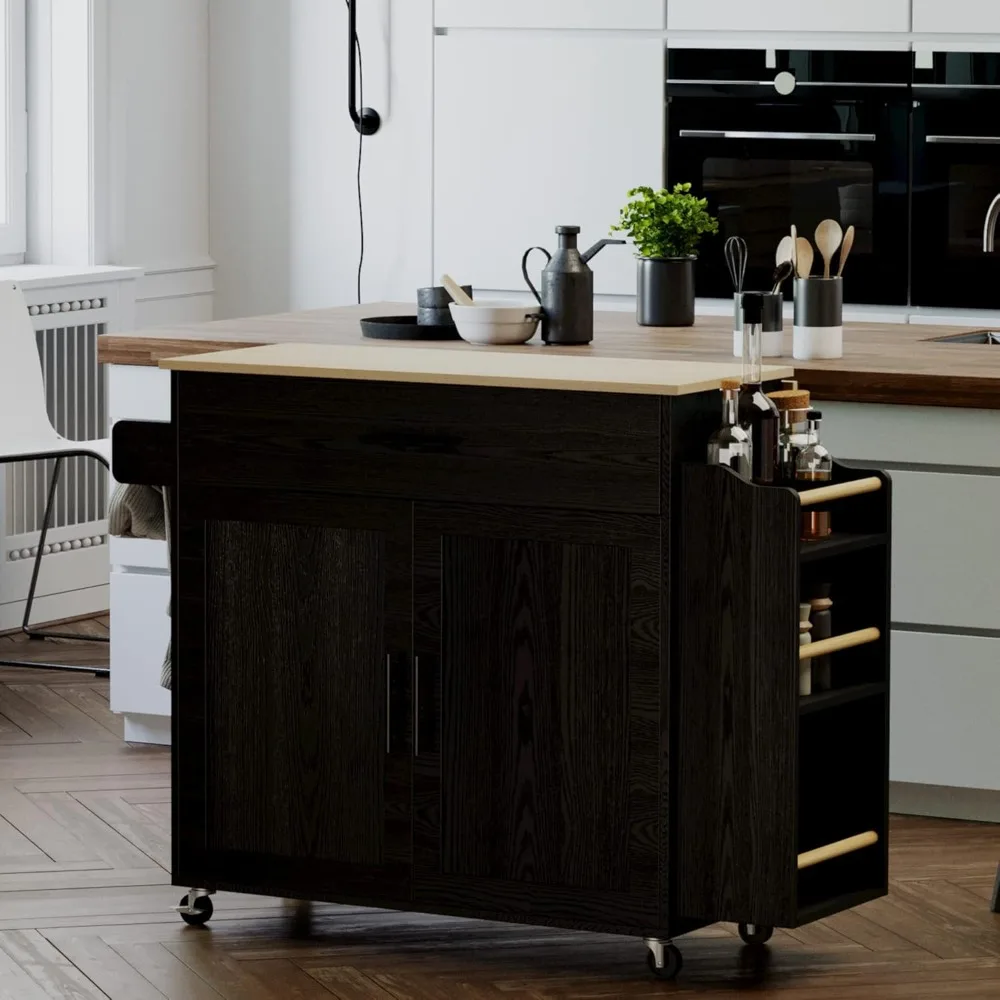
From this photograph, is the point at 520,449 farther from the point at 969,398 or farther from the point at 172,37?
the point at 172,37

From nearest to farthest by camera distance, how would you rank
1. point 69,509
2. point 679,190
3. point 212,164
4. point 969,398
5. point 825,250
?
point 969,398 → point 825,250 → point 679,190 → point 69,509 → point 212,164

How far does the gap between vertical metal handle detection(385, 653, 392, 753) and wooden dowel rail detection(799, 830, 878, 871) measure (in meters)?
0.63

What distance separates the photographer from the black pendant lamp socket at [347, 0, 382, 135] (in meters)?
6.21

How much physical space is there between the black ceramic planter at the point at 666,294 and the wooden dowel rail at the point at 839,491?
1.54 m

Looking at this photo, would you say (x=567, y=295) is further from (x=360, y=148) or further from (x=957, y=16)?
(x=360, y=148)

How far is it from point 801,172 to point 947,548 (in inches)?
85.9

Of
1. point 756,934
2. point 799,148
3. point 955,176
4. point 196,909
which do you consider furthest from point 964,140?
point 196,909

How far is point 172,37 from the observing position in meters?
6.38

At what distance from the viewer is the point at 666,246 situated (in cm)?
459

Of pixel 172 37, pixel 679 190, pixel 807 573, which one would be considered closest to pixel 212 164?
pixel 172 37

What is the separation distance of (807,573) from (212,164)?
3.77 metres

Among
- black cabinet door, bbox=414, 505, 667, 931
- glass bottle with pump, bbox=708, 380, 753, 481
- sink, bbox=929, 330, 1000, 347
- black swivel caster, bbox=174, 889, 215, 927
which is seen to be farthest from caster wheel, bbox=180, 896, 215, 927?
sink, bbox=929, 330, 1000, 347

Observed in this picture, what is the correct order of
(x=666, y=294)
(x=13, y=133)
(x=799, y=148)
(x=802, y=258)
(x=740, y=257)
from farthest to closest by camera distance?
(x=13, y=133), (x=799, y=148), (x=666, y=294), (x=740, y=257), (x=802, y=258)

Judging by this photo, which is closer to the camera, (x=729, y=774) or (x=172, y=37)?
(x=729, y=774)
